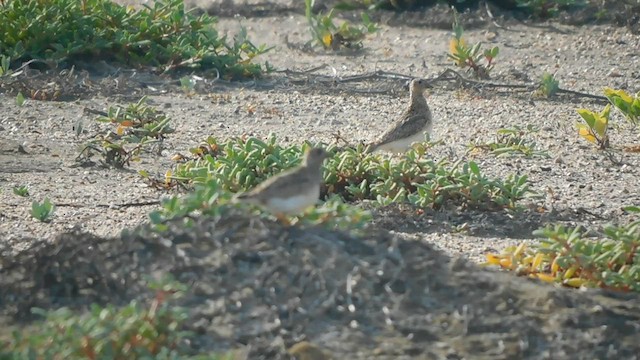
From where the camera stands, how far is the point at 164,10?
12.8 meters

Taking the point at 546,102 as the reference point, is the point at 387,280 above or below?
above

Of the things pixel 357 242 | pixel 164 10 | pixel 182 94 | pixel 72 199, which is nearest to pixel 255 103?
pixel 182 94

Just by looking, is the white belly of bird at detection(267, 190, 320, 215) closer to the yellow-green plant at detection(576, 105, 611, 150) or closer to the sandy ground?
the sandy ground

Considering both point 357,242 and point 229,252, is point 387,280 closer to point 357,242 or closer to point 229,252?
point 357,242

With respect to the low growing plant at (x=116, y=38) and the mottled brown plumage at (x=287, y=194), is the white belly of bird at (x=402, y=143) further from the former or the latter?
the mottled brown plumage at (x=287, y=194)

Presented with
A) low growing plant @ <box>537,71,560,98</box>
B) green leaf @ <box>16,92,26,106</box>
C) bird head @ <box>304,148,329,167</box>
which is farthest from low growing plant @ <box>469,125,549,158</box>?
green leaf @ <box>16,92,26,106</box>

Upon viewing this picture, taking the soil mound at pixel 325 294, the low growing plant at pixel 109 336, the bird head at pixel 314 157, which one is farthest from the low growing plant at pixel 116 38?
the low growing plant at pixel 109 336

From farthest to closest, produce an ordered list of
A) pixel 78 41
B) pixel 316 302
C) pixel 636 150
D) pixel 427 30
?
pixel 427 30
pixel 78 41
pixel 636 150
pixel 316 302

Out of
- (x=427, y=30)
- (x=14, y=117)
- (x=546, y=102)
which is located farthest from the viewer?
(x=427, y=30)

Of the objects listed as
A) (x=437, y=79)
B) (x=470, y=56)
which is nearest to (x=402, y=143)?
(x=437, y=79)

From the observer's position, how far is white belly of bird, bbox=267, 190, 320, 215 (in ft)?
19.7

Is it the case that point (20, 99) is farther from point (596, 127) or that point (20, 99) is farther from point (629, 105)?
point (629, 105)

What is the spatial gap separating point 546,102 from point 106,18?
4.32 meters

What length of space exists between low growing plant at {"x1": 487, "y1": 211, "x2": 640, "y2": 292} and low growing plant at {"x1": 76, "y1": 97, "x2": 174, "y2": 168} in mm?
3965
